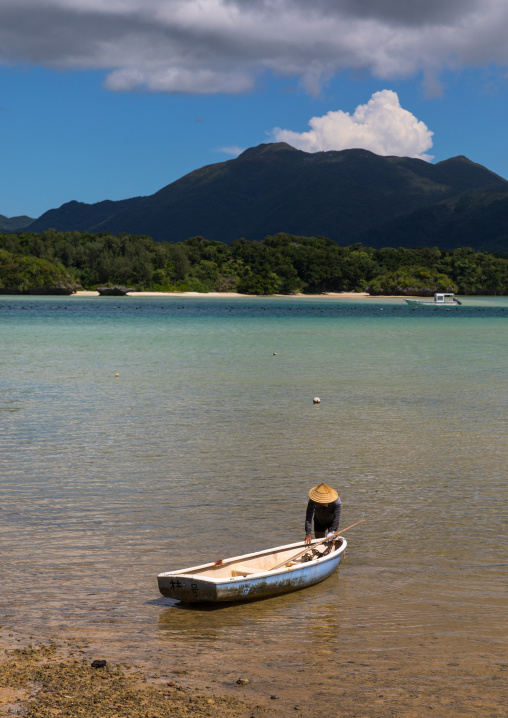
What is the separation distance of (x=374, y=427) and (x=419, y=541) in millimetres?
12014

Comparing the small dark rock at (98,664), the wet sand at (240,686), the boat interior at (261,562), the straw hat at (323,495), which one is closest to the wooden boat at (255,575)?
the boat interior at (261,562)

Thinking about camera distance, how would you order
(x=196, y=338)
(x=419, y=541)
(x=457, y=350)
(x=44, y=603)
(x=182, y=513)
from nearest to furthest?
(x=44, y=603)
(x=419, y=541)
(x=182, y=513)
(x=457, y=350)
(x=196, y=338)

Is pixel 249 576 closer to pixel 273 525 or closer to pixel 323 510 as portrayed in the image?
pixel 323 510

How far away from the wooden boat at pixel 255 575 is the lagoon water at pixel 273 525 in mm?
256

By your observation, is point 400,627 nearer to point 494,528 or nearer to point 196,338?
point 494,528

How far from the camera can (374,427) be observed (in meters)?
26.7

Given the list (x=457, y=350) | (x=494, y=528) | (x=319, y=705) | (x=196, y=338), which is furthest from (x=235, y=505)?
(x=196, y=338)

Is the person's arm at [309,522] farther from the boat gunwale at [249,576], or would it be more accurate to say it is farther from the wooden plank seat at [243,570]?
the wooden plank seat at [243,570]

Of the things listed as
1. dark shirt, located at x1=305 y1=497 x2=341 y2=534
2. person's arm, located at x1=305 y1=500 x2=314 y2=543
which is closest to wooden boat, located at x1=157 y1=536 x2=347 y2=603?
person's arm, located at x1=305 y1=500 x2=314 y2=543

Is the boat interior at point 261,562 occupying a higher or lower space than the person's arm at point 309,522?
lower

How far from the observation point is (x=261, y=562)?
1212 cm

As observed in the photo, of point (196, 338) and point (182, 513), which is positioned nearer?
point (182, 513)

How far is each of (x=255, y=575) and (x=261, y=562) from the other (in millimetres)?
841

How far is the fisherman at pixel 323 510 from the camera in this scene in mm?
13570
